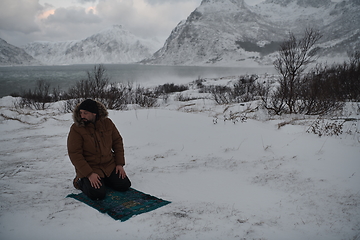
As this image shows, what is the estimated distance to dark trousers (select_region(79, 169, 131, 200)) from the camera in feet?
9.00

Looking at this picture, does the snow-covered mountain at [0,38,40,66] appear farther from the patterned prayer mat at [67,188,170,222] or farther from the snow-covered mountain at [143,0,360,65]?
the patterned prayer mat at [67,188,170,222]

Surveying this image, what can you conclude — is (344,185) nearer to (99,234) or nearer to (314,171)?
(314,171)

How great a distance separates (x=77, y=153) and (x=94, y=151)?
0.75ft

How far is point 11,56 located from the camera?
181 meters

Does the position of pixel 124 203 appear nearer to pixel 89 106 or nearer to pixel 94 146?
pixel 94 146

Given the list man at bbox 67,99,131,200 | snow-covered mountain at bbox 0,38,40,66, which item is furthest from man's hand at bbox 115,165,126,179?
snow-covered mountain at bbox 0,38,40,66

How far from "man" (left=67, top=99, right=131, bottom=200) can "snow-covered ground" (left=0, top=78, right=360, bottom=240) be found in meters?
0.32

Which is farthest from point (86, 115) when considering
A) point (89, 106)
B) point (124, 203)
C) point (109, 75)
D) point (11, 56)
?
point (11, 56)

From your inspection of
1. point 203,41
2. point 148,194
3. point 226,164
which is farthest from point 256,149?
point 203,41

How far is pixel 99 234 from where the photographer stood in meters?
2.12

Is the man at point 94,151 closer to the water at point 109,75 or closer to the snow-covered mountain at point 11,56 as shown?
the water at point 109,75

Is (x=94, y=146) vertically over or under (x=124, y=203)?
over

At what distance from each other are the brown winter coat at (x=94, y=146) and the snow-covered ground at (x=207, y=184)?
0.50 metres

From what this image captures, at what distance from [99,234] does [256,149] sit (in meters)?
3.48
